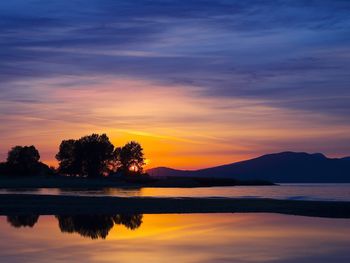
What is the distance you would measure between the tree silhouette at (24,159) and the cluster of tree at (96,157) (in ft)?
30.0

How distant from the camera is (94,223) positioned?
112 feet

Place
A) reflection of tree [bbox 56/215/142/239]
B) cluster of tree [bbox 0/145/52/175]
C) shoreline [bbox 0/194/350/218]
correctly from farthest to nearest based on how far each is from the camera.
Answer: cluster of tree [bbox 0/145/52/175]
shoreline [bbox 0/194/350/218]
reflection of tree [bbox 56/215/142/239]

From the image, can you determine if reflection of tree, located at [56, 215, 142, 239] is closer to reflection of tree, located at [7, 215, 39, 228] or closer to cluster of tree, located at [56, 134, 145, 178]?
reflection of tree, located at [7, 215, 39, 228]

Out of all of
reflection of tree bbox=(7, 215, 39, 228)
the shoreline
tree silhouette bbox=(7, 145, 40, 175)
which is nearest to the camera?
reflection of tree bbox=(7, 215, 39, 228)

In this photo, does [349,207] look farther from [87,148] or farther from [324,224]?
[87,148]

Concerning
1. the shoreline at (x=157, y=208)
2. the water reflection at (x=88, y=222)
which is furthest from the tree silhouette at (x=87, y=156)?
the water reflection at (x=88, y=222)

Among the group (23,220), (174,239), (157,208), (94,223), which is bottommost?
(174,239)

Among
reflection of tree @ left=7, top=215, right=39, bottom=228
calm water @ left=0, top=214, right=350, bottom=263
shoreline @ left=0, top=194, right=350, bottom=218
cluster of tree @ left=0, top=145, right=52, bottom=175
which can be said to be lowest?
calm water @ left=0, top=214, right=350, bottom=263

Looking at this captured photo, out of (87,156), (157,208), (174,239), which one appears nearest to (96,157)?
(87,156)

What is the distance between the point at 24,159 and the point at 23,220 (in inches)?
5106

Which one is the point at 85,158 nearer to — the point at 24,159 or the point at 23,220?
the point at 24,159

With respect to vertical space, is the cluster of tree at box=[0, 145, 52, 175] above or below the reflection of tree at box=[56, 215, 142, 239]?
above

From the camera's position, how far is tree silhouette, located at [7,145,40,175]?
158500 millimetres

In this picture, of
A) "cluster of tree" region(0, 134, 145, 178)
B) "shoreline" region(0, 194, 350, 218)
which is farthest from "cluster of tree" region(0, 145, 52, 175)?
"shoreline" region(0, 194, 350, 218)
